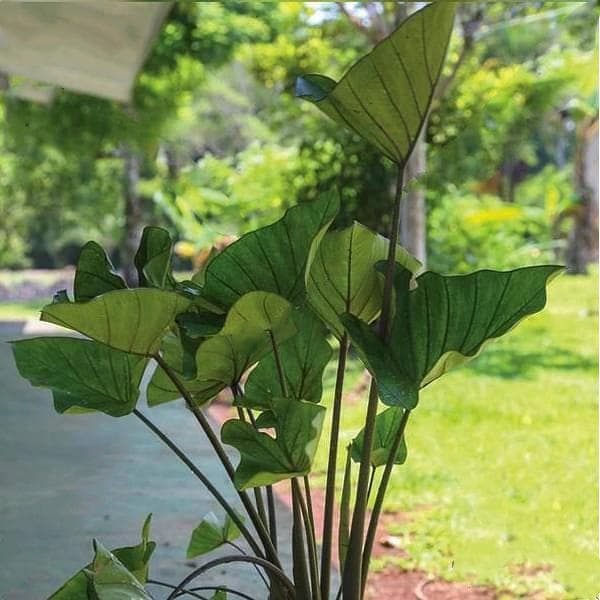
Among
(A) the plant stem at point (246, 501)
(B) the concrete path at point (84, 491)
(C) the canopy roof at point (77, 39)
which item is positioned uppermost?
(C) the canopy roof at point (77, 39)

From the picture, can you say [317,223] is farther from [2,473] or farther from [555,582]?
[2,473]

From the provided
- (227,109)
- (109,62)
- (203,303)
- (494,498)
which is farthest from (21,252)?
(203,303)

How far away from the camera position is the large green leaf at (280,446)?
815mm

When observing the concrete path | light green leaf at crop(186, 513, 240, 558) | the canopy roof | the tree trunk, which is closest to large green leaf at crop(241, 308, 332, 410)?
light green leaf at crop(186, 513, 240, 558)

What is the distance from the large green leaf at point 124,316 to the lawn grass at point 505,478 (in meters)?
0.28

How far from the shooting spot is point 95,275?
897 millimetres

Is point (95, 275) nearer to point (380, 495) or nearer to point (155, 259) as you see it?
point (155, 259)

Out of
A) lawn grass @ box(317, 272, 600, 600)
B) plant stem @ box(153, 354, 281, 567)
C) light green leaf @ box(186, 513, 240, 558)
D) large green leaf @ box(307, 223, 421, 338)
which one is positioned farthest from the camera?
lawn grass @ box(317, 272, 600, 600)

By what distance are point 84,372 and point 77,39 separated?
3305 millimetres

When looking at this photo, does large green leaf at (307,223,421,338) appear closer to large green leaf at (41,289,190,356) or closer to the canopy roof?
large green leaf at (41,289,190,356)

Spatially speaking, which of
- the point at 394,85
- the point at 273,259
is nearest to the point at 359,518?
the point at 273,259

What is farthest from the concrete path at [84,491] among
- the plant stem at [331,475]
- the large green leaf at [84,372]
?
the large green leaf at [84,372]

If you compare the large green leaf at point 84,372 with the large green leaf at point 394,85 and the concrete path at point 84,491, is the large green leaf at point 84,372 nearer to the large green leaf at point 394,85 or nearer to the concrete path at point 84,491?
the large green leaf at point 394,85

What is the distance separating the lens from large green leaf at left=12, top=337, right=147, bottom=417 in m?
0.93
